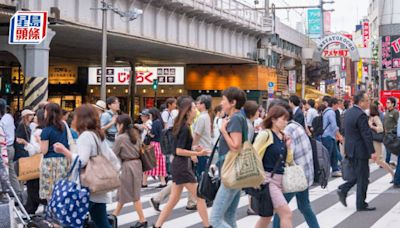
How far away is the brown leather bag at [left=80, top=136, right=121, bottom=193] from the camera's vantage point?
625 centimetres

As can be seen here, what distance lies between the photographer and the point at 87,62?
45469 mm

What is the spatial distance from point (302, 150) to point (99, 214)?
2.46m

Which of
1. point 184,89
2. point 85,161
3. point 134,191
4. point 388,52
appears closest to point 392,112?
point 134,191

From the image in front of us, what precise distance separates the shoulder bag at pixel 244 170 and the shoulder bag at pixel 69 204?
1.45 metres

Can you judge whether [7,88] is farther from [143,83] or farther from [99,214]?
[99,214]

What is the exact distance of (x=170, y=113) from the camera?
15.6 meters

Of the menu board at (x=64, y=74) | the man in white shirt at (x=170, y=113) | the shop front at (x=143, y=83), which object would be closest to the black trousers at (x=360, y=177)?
the man in white shirt at (x=170, y=113)

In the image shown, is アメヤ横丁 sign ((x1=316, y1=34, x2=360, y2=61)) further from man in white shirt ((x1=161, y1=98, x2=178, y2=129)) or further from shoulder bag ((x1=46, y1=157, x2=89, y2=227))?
shoulder bag ((x1=46, y1=157, x2=89, y2=227))

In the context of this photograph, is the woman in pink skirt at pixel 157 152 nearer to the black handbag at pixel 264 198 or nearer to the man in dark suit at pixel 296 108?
the man in dark suit at pixel 296 108

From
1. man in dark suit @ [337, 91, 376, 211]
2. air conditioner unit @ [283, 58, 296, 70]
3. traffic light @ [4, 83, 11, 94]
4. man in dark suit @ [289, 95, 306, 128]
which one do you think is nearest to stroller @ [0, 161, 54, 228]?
man in dark suit @ [337, 91, 376, 211]

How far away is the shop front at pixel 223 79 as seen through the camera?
45.5 m

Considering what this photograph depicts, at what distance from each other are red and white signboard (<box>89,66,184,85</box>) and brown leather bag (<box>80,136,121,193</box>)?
37.5 meters

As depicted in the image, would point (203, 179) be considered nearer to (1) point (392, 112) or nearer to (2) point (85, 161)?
(2) point (85, 161)

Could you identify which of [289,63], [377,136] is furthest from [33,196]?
[289,63]
